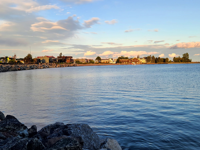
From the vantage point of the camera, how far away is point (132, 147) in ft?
27.5

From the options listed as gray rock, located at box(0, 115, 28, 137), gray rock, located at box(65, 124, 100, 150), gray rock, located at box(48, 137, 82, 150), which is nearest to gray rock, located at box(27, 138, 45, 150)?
gray rock, located at box(48, 137, 82, 150)

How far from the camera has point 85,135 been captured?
720 cm

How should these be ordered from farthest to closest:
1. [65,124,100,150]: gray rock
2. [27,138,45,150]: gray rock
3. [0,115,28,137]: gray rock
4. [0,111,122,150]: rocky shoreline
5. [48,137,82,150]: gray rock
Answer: [0,115,28,137]: gray rock
[65,124,100,150]: gray rock
[27,138,45,150]: gray rock
[0,111,122,150]: rocky shoreline
[48,137,82,150]: gray rock

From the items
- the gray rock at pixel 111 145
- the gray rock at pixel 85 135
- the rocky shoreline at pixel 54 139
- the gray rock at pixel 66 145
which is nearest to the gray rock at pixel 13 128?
the rocky shoreline at pixel 54 139

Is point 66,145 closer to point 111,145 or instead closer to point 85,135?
point 85,135

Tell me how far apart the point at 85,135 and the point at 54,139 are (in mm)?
1244

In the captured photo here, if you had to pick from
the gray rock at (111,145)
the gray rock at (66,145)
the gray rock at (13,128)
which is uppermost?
the gray rock at (66,145)

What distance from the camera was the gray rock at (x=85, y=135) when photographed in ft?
22.8

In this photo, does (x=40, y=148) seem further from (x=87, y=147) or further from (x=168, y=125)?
(x=168, y=125)

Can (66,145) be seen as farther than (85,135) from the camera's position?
No

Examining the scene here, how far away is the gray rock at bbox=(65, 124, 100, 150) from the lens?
6.96 metres

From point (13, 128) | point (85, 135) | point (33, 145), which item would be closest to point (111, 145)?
point (85, 135)

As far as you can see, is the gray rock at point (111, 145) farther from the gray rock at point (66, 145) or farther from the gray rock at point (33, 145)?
the gray rock at point (33, 145)

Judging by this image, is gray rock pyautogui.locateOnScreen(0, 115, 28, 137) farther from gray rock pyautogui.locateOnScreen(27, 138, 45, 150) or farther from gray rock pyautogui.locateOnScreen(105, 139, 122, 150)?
gray rock pyautogui.locateOnScreen(105, 139, 122, 150)
